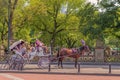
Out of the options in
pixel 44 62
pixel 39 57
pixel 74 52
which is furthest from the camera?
pixel 74 52

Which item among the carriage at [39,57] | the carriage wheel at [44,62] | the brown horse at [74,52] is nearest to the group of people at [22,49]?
the carriage at [39,57]

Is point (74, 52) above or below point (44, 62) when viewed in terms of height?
above

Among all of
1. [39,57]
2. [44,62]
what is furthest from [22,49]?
[44,62]

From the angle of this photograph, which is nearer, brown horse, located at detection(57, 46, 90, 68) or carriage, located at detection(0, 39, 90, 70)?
carriage, located at detection(0, 39, 90, 70)

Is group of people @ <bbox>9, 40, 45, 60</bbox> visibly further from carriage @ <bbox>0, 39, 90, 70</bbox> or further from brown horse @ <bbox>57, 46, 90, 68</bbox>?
brown horse @ <bbox>57, 46, 90, 68</bbox>

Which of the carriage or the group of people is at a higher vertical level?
the group of people

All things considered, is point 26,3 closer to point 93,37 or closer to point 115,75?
point 93,37

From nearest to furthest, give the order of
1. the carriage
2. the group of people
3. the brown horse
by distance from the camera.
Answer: the carriage, the group of people, the brown horse

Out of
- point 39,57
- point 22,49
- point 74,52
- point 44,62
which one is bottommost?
point 44,62

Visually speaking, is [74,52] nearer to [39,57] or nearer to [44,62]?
[44,62]

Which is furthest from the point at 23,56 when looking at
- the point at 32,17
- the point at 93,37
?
the point at 32,17

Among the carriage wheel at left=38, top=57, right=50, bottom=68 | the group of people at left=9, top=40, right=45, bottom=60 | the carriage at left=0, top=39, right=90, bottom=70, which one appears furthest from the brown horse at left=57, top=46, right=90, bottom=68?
the group of people at left=9, top=40, right=45, bottom=60

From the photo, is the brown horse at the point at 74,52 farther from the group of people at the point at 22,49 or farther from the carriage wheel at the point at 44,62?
the group of people at the point at 22,49

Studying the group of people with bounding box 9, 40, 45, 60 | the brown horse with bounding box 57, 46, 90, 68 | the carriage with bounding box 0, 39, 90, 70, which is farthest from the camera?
the brown horse with bounding box 57, 46, 90, 68
